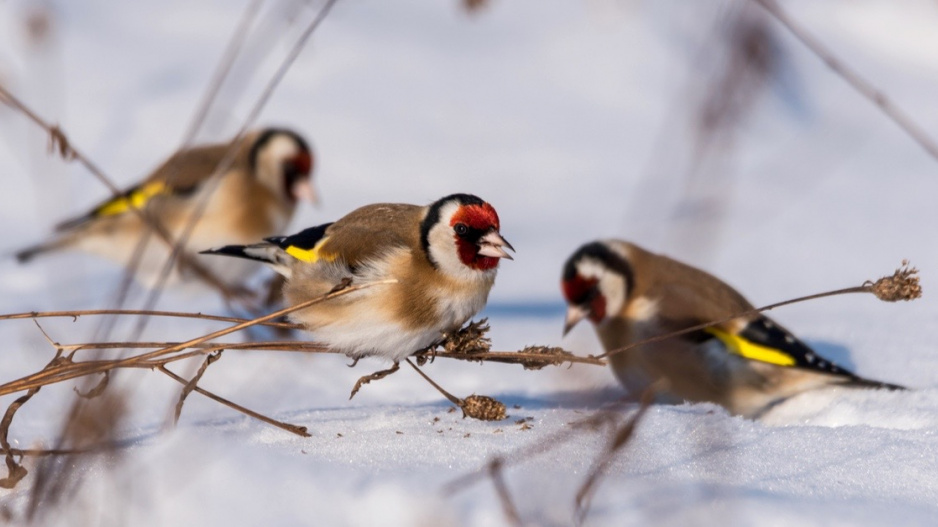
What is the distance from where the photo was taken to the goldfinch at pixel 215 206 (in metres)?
5.95

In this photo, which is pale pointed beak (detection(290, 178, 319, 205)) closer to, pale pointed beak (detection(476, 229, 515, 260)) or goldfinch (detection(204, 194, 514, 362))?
goldfinch (detection(204, 194, 514, 362))

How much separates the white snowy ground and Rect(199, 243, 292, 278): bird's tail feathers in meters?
0.39

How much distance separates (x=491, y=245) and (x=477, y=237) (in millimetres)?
53

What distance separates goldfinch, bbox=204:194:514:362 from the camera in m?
3.26

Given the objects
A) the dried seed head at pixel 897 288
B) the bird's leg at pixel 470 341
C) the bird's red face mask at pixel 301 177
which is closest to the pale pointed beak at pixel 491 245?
the bird's leg at pixel 470 341

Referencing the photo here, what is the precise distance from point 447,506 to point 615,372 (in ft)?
8.42

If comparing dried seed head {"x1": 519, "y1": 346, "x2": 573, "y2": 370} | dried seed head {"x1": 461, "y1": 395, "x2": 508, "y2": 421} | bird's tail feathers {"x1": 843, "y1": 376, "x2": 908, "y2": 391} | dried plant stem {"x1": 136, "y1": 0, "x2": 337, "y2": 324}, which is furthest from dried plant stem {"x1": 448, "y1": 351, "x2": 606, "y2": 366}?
bird's tail feathers {"x1": 843, "y1": 376, "x2": 908, "y2": 391}

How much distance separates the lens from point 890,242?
6.12 metres

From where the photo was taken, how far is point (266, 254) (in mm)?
3877

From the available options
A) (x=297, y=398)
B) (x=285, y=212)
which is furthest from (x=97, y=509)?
(x=285, y=212)

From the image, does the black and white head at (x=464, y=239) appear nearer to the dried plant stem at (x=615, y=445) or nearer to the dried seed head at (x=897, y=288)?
the dried plant stem at (x=615, y=445)

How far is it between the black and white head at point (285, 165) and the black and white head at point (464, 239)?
3.07 meters

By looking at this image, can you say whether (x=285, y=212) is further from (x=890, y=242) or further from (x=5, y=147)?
(x=890, y=242)

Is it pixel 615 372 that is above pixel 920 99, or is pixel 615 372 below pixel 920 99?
below
